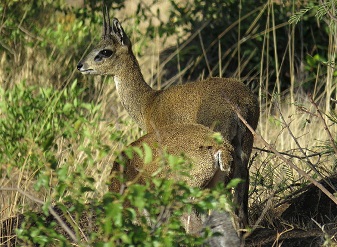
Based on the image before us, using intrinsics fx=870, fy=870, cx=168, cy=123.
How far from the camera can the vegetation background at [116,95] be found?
17.9 feet

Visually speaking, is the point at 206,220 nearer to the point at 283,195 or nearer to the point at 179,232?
the point at 179,232

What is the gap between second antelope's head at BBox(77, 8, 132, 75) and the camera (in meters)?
7.15

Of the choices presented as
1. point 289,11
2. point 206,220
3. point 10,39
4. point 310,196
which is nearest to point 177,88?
point 310,196

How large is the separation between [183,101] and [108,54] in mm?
1261

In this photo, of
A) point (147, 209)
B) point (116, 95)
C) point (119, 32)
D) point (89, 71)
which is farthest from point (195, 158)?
point (116, 95)

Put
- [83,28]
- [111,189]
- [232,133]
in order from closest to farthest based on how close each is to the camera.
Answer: [111,189] → [232,133] → [83,28]

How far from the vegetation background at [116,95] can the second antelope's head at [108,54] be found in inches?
12.4

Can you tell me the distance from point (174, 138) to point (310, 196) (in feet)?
4.64

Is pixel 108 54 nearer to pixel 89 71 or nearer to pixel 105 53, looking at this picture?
pixel 105 53

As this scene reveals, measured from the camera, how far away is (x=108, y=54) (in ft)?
23.6

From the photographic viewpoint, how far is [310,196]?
5.76 m

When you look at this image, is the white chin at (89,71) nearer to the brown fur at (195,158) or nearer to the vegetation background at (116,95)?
the vegetation background at (116,95)

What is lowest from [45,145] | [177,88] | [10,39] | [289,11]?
[45,145]

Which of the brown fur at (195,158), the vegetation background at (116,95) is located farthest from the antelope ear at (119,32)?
the brown fur at (195,158)
